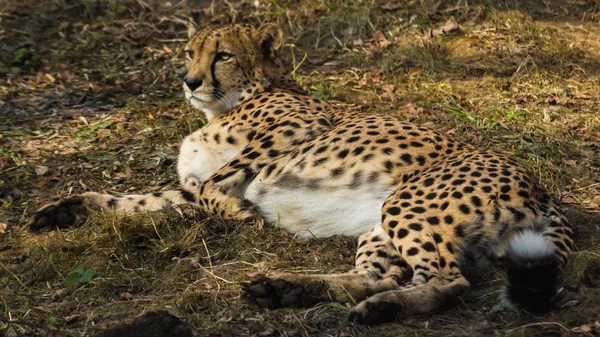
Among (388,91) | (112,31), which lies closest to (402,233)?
(388,91)

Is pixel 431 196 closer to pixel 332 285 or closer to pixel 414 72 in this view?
pixel 332 285

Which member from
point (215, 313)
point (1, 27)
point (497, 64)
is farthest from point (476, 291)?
point (1, 27)

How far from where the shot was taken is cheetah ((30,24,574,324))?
12.2ft

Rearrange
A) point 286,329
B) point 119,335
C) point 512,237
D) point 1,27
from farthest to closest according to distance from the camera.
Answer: point 1,27 → point 512,237 → point 286,329 → point 119,335

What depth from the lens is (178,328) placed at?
327 centimetres

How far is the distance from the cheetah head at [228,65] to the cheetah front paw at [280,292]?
1.95 m

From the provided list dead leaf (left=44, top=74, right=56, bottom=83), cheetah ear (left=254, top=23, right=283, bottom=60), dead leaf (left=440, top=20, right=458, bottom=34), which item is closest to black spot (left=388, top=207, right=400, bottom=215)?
cheetah ear (left=254, top=23, right=283, bottom=60)

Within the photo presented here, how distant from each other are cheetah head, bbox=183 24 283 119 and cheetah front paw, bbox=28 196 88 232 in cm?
101

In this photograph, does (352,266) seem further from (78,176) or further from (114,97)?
(114,97)

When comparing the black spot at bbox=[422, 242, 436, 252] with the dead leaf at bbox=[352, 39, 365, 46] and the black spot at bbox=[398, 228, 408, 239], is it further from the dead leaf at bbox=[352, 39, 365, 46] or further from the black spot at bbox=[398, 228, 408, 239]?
the dead leaf at bbox=[352, 39, 365, 46]

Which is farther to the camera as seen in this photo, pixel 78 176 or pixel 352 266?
pixel 78 176

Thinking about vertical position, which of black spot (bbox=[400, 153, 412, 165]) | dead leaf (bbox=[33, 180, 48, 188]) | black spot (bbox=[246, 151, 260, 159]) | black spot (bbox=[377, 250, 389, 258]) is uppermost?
black spot (bbox=[400, 153, 412, 165])

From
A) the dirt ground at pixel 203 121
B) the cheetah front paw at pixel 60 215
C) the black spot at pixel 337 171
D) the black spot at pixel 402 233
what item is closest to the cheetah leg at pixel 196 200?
the cheetah front paw at pixel 60 215

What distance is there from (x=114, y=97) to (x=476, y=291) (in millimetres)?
4106
